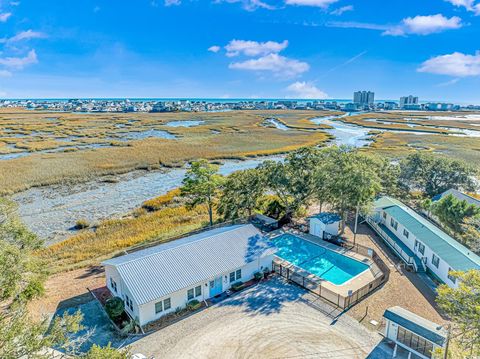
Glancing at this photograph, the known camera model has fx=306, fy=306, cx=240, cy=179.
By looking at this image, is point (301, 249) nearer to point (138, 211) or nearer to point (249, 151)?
point (138, 211)

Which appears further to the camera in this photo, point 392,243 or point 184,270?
point 392,243

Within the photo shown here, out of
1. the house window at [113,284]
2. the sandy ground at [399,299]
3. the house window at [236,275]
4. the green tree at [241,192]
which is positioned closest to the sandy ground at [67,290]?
the house window at [113,284]

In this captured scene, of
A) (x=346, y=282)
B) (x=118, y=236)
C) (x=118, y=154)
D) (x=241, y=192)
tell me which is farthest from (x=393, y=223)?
(x=118, y=154)

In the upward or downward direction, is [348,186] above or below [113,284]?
above

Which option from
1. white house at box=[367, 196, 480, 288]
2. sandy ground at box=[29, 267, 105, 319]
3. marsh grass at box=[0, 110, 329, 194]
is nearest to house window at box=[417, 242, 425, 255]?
white house at box=[367, 196, 480, 288]

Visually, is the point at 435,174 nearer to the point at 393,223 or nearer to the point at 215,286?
the point at 393,223

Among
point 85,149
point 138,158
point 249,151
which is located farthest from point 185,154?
point 85,149

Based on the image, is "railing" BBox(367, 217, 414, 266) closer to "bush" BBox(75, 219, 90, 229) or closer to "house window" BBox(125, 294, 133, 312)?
"house window" BBox(125, 294, 133, 312)
